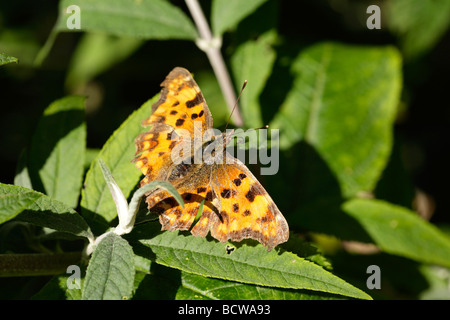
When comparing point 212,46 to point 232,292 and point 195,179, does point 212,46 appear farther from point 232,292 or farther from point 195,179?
point 232,292

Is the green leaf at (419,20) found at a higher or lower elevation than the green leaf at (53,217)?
higher

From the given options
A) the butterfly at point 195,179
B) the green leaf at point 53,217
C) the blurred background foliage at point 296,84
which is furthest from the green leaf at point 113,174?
the blurred background foliage at point 296,84

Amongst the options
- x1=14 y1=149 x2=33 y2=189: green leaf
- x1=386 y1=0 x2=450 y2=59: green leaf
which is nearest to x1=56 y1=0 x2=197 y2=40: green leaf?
x1=14 y1=149 x2=33 y2=189: green leaf

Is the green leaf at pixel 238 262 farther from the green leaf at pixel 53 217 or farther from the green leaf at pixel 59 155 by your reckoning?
the green leaf at pixel 59 155

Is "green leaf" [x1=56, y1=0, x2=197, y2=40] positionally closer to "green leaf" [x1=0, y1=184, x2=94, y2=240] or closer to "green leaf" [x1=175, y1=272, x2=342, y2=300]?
"green leaf" [x1=0, y1=184, x2=94, y2=240]

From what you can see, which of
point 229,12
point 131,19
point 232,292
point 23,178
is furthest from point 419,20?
point 23,178
